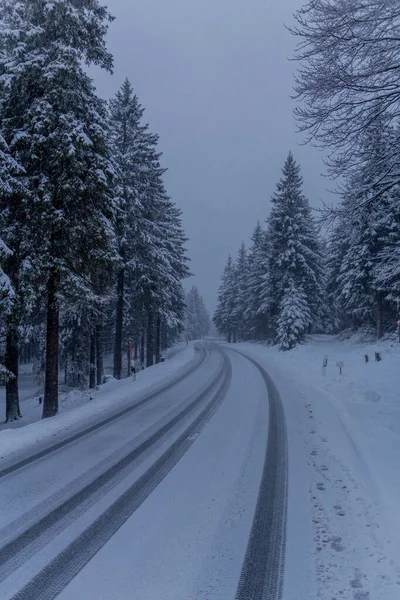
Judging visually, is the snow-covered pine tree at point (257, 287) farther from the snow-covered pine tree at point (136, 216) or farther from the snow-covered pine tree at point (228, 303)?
the snow-covered pine tree at point (136, 216)

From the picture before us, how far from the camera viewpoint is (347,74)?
6.85 meters

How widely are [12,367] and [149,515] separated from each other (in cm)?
1179

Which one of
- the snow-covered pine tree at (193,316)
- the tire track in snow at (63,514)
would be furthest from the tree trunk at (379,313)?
the snow-covered pine tree at (193,316)

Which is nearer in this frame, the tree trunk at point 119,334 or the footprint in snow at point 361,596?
the footprint in snow at point 361,596

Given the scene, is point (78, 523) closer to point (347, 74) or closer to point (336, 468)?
point (336, 468)

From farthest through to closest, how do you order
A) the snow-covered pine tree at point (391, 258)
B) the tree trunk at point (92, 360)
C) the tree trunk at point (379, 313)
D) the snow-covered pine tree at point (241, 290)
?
1. the snow-covered pine tree at point (241, 290)
2. the tree trunk at point (379, 313)
3. the tree trunk at point (92, 360)
4. the snow-covered pine tree at point (391, 258)

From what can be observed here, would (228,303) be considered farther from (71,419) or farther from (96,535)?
(96,535)

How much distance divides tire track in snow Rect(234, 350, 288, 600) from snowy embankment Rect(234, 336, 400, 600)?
7.0 inches

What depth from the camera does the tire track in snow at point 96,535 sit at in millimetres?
3619

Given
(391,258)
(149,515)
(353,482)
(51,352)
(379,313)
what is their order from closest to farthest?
1. (149,515)
2. (353,482)
3. (391,258)
4. (51,352)
5. (379,313)

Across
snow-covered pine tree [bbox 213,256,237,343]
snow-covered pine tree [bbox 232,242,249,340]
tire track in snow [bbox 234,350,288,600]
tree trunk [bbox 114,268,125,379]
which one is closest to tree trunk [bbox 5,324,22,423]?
tree trunk [bbox 114,268,125,379]

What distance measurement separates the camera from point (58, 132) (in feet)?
37.0

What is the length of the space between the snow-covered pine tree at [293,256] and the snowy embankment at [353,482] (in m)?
18.4

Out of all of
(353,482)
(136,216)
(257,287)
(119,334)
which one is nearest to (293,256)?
(257,287)
